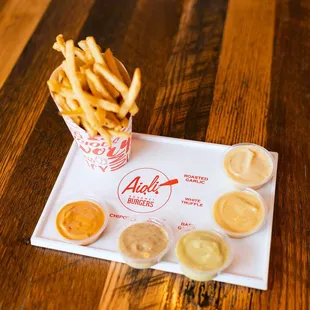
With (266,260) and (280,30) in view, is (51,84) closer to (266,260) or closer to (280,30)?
(266,260)

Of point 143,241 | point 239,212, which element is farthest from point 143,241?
point 239,212

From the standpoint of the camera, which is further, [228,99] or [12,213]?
[228,99]

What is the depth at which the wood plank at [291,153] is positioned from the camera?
1.15 m

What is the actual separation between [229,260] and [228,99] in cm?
66

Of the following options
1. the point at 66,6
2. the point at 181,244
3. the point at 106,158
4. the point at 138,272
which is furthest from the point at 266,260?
the point at 66,6

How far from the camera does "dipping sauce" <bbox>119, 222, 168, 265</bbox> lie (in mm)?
1146

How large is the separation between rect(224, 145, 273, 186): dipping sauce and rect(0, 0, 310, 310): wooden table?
75mm

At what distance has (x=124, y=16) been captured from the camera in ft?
6.23

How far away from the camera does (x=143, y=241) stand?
1167mm

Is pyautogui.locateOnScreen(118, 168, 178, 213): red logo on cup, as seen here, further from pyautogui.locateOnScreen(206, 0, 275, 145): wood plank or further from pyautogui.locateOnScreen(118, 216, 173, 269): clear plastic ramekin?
pyautogui.locateOnScreen(206, 0, 275, 145): wood plank

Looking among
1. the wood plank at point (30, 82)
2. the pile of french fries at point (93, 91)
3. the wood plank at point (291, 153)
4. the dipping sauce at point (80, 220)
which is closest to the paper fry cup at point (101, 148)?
the pile of french fries at point (93, 91)

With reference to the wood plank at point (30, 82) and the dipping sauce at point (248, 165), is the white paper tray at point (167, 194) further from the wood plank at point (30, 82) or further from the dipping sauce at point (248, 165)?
the wood plank at point (30, 82)

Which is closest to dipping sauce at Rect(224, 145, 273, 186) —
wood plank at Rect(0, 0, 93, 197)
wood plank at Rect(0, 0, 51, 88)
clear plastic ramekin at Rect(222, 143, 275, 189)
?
clear plastic ramekin at Rect(222, 143, 275, 189)

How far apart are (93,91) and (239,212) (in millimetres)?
511
